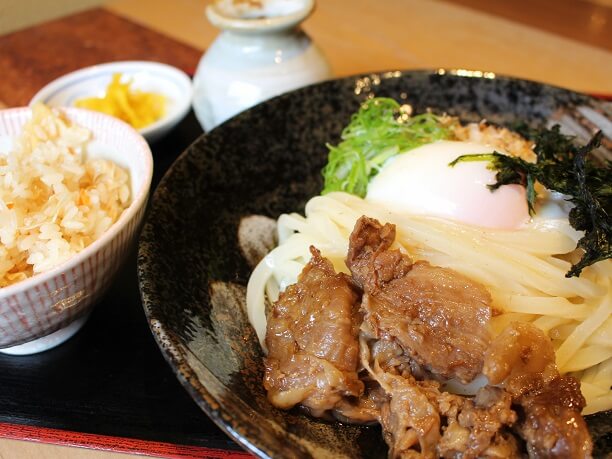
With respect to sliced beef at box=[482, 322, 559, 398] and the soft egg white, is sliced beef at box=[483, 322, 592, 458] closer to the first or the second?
sliced beef at box=[482, 322, 559, 398]

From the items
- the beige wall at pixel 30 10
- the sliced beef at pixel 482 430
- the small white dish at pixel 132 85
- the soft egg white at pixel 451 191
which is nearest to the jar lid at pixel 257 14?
the small white dish at pixel 132 85

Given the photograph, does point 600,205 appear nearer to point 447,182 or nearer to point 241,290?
point 447,182

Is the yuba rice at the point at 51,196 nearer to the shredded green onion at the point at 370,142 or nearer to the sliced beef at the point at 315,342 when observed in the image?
the sliced beef at the point at 315,342

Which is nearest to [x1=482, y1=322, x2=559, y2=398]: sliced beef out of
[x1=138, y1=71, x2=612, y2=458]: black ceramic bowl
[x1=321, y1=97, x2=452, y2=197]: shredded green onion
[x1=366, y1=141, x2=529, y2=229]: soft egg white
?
[x1=138, y1=71, x2=612, y2=458]: black ceramic bowl

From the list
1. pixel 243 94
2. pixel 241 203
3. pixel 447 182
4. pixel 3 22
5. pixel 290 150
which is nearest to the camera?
pixel 447 182

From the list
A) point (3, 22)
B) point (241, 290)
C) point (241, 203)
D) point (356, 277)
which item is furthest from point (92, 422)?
point (3, 22)
